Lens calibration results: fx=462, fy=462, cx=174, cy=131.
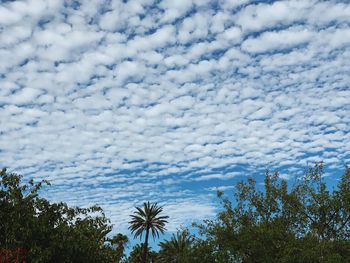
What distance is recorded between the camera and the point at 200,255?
94.4 feet

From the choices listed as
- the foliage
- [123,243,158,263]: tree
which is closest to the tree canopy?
the foliage

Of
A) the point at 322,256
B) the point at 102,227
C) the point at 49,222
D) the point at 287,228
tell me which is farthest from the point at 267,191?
the point at 49,222

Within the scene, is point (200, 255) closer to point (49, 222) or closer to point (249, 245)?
point (249, 245)

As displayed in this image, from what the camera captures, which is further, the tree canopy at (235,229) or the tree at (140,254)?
the tree at (140,254)

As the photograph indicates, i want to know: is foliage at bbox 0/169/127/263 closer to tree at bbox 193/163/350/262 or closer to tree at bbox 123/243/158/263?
tree at bbox 193/163/350/262

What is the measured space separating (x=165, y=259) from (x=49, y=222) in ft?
186

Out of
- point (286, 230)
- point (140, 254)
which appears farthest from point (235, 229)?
point (140, 254)

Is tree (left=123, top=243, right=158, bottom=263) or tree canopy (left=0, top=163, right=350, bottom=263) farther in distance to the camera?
tree (left=123, top=243, right=158, bottom=263)

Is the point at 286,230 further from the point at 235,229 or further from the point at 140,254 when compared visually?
the point at 140,254

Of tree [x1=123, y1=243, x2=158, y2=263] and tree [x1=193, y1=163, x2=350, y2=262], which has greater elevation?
tree [x1=123, y1=243, x2=158, y2=263]

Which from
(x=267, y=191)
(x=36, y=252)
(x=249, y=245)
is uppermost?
(x=267, y=191)

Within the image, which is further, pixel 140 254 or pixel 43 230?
pixel 140 254

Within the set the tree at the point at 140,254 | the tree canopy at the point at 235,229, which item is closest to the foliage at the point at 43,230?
the tree canopy at the point at 235,229

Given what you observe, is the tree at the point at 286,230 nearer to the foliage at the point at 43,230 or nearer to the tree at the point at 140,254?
the foliage at the point at 43,230
